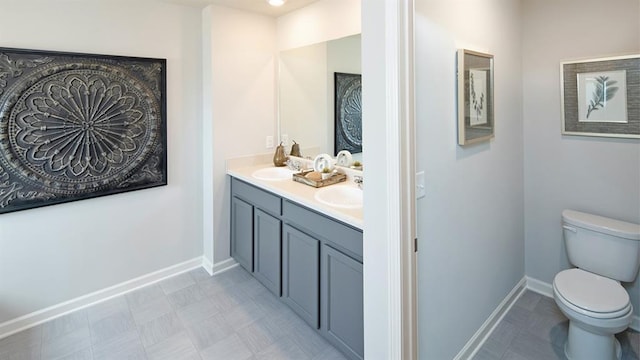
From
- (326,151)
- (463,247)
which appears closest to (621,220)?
(463,247)

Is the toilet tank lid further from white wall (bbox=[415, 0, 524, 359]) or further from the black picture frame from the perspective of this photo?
the black picture frame

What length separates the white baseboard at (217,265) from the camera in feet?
9.59

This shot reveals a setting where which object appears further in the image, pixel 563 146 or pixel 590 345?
pixel 563 146

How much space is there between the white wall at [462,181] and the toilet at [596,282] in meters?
0.36

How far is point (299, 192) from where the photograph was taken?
217 cm

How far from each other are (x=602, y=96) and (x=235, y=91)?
260 centimetres

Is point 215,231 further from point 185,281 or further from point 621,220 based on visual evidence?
point 621,220

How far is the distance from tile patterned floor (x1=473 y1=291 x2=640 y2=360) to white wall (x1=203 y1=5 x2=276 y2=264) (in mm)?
2183

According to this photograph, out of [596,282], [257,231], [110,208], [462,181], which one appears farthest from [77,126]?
[596,282]

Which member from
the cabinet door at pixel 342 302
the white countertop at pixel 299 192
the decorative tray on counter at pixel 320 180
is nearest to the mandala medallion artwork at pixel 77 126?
the white countertop at pixel 299 192

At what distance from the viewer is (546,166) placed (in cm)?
234

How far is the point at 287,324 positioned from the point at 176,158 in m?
1.62

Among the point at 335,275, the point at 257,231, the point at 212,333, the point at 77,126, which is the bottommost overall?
the point at 212,333

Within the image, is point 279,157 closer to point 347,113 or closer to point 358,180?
point 347,113
